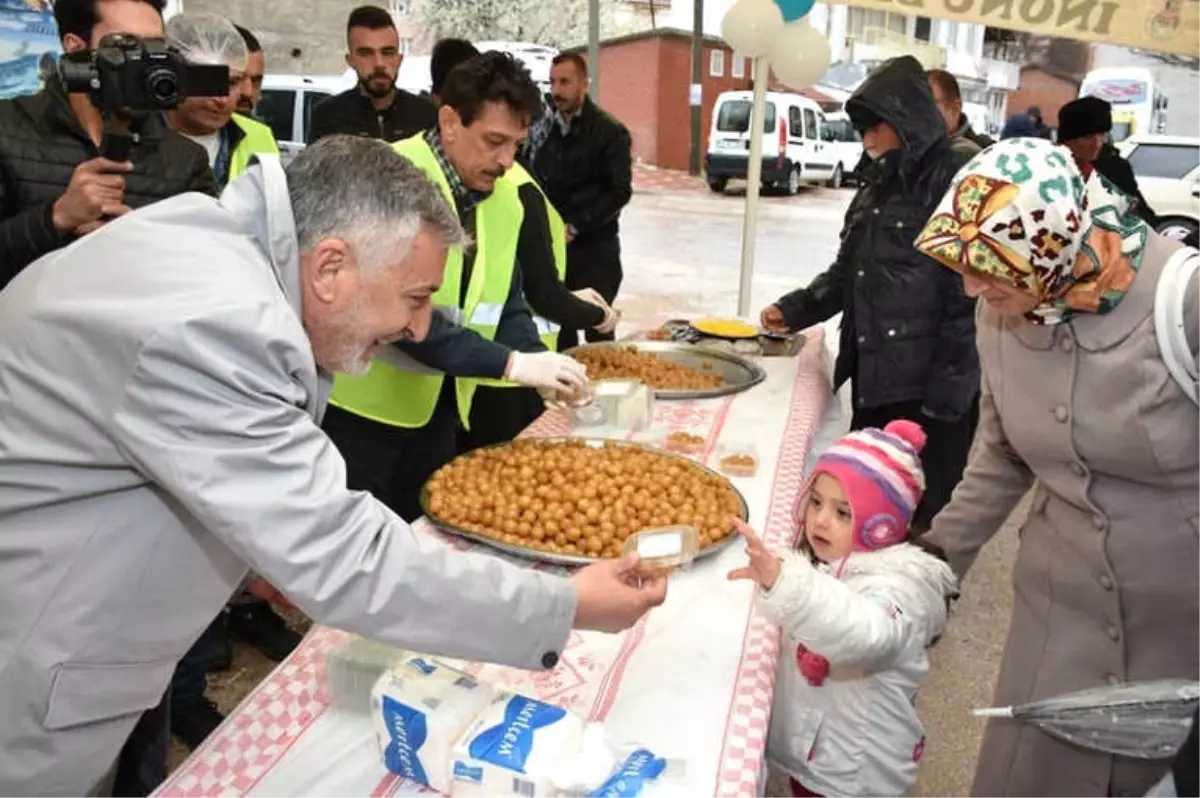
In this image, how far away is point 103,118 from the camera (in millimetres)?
1950

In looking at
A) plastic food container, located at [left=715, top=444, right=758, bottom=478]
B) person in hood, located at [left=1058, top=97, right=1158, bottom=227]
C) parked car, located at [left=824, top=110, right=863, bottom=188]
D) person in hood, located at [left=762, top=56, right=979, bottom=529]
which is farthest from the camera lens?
parked car, located at [left=824, top=110, right=863, bottom=188]

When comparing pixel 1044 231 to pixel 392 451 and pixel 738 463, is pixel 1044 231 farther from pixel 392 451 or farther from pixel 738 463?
pixel 392 451

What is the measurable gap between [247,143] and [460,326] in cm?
129

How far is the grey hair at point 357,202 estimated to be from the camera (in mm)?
1080

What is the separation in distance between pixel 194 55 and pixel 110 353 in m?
2.14

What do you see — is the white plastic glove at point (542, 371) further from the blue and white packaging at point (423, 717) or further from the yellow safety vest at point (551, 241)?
the blue and white packaging at point (423, 717)

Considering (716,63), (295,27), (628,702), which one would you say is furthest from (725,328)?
(716,63)

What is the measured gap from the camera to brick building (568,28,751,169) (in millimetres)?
19875

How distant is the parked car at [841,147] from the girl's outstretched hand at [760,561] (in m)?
16.8

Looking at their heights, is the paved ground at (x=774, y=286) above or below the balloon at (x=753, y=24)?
below

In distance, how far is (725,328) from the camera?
345cm

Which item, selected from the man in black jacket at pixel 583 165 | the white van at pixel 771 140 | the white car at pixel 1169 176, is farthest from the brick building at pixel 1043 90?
the man in black jacket at pixel 583 165

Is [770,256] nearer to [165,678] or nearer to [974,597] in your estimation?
[974,597]

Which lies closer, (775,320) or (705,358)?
(705,358)
